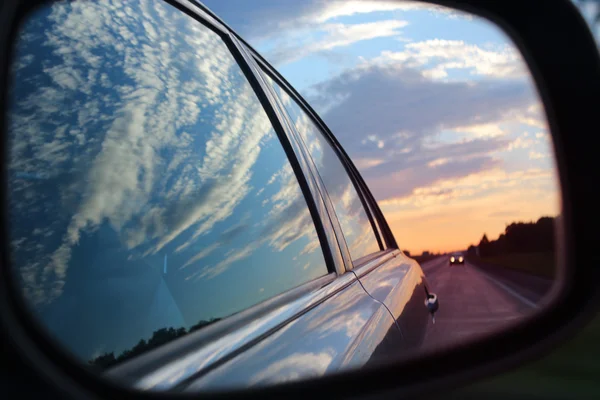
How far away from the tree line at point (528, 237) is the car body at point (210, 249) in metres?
0.50

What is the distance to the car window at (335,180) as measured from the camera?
9.17 ft

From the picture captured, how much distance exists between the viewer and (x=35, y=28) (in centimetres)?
140

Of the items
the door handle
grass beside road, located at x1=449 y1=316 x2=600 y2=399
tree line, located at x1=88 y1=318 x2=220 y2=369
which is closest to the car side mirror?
the door handle

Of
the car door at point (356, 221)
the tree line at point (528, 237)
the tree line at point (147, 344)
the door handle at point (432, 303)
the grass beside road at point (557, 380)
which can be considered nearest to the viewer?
the tree line at point (147, 344)

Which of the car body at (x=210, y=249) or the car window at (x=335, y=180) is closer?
the car body at (x=210, y=249)

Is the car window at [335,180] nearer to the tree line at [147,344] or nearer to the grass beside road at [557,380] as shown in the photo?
the tree line at [147,344]

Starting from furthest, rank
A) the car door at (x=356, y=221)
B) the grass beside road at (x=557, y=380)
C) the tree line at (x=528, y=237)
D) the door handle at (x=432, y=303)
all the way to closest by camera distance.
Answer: the grass beside road at (x=557, y=380) < the door handle at (x=432, y=303) < the car door at (x=356, y=221) < the tree line at (x=528, y=237)

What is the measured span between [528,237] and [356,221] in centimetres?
103

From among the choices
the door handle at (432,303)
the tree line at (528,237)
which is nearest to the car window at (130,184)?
the tree line at (528,237)

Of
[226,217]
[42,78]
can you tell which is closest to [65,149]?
[42,78]

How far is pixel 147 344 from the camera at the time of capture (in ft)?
4.54

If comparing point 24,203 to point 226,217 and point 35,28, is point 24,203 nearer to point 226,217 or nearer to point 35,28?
A: point 35,28

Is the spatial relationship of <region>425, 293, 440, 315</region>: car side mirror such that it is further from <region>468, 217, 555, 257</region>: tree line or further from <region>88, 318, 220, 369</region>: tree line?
<region>88, 318, 220, 369</region>: tree line

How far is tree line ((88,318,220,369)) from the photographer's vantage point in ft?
4.18
